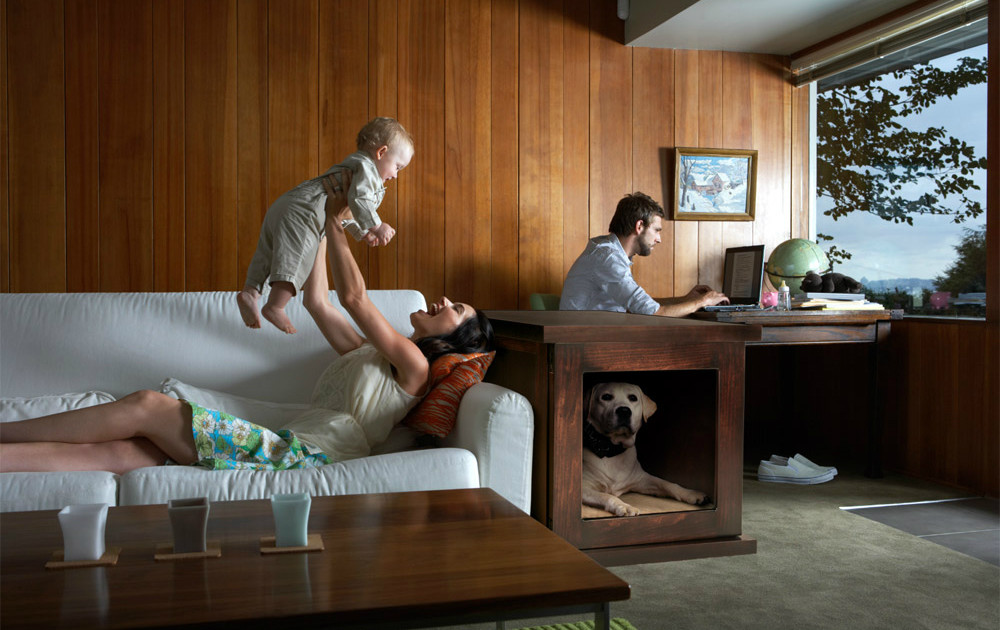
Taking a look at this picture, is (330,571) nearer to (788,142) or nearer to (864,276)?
(864,276)

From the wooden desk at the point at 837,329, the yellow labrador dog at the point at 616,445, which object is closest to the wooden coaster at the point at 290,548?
the yellow labrador dog at the point at 616,445

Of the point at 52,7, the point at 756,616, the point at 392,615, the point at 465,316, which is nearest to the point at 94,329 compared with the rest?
the point at 465,316

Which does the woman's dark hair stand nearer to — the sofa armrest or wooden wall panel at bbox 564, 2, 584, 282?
the sofa armrest

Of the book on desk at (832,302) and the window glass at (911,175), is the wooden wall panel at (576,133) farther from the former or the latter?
the window glass at (911,175)

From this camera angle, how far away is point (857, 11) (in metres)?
3.63

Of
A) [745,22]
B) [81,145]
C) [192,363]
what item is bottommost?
[192,363]

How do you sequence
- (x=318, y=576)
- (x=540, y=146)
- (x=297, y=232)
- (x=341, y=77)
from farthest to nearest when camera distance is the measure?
(x=540, y=146), (x=341, y=77), (x=297, y=232), (x=318, y=576)

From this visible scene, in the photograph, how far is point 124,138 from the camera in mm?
3521

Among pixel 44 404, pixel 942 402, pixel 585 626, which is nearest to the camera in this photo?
pixel 585 626

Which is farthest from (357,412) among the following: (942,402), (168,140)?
(942,402)

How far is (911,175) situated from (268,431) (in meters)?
3.02

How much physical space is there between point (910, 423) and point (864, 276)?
779 millimetres

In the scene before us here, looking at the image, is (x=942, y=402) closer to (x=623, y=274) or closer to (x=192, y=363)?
(x=623, y=274)

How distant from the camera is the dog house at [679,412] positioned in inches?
88.8
